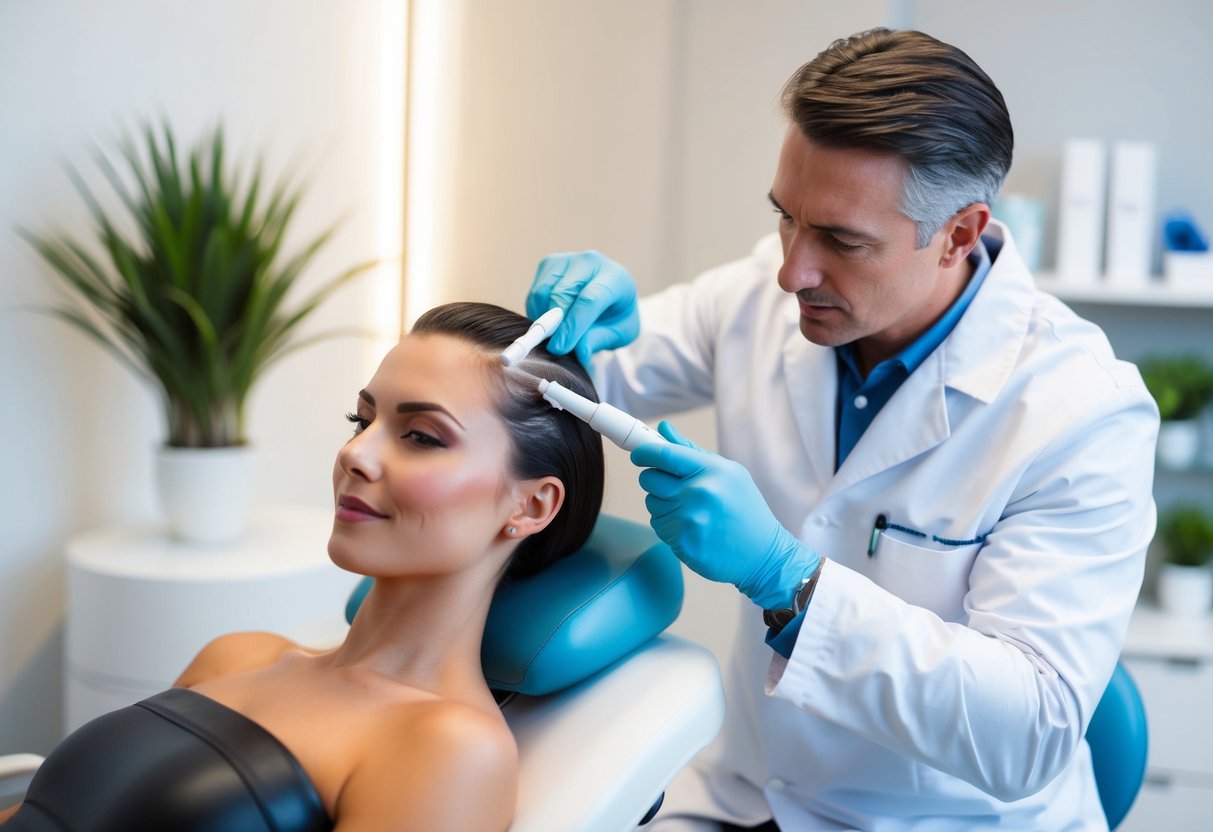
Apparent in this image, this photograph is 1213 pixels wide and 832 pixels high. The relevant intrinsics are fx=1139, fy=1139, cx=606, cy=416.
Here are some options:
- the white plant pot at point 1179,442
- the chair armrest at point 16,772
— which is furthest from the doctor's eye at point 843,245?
the white plant pot at point 1179,442

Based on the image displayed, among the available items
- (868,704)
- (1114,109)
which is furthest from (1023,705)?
(1114,109)

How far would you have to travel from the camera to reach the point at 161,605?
2102 millimetres

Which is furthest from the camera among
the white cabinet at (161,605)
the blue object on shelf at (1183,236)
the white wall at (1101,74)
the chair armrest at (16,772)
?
the white wall at (1101,74)

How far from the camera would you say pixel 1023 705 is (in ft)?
4.00

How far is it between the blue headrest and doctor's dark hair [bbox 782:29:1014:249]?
0.53 metres

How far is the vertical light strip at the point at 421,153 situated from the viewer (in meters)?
2.88

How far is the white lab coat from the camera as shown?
4.07ft

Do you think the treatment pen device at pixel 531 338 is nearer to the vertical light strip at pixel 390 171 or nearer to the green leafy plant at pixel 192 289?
the green leafy plant at pixel 192 289

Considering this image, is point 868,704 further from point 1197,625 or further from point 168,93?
point 168,93

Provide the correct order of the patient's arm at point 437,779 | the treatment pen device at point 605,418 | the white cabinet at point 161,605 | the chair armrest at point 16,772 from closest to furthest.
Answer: the patient's arm at point 437,779
the treatment pen device at point 605,418
the chair armrest at point 16,772
the white cabinet at point 161,605

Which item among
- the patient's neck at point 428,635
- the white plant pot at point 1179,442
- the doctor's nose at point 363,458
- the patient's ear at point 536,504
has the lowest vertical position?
the white plant pot at point 1179,442

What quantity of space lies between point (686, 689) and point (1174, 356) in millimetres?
1975

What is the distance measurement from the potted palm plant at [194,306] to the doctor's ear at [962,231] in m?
1.33

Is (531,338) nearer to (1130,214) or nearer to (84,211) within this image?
(84,211)
